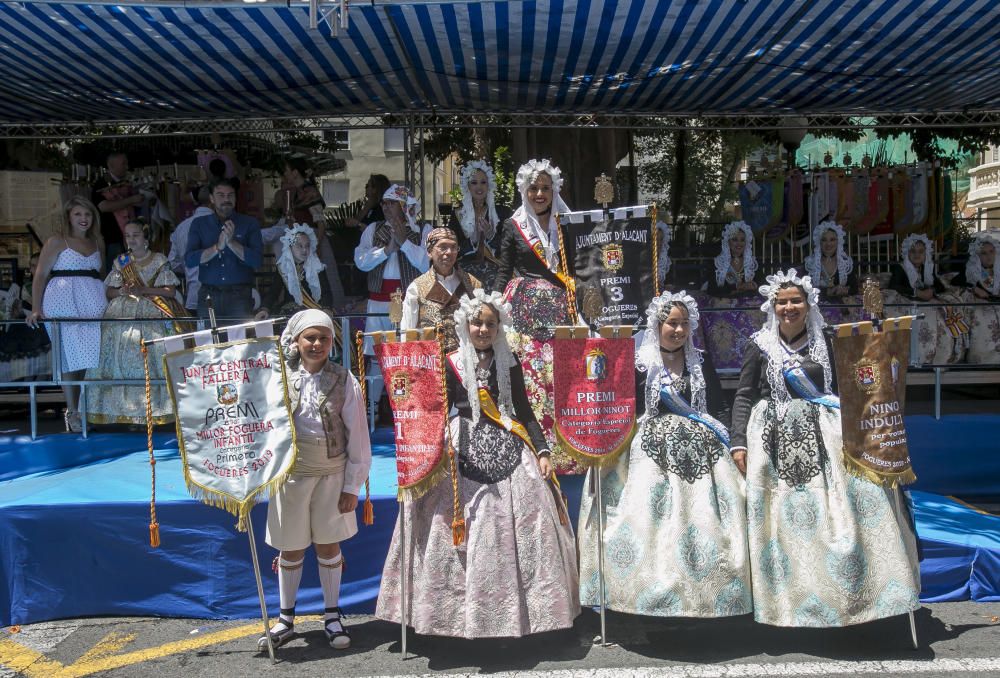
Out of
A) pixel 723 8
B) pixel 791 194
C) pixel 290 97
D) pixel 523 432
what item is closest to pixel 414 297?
pixel 523 432

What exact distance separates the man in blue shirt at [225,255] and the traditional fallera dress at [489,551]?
3.28m

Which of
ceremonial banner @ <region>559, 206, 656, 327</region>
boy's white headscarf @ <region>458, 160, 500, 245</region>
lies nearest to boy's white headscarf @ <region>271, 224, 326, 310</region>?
boy's white headscarf @ <region>458, 160, 500, 245</region>

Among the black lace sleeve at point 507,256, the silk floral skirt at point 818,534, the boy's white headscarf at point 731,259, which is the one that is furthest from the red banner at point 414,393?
the boy's white headscarf at point 731,259

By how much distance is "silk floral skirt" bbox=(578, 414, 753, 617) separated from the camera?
4613 millimetres

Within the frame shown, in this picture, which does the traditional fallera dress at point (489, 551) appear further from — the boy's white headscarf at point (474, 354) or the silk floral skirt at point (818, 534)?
the silk floral skirt at point (818, 534)

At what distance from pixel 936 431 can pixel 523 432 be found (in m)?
3.43

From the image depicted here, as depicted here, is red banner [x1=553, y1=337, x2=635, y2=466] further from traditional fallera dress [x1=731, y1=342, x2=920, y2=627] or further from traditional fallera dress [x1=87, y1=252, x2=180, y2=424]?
traditional fallera dress [x1=87, y1=252, x2=180, y2=424]

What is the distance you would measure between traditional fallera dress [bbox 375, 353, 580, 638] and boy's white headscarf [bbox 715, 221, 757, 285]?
485 centimetres

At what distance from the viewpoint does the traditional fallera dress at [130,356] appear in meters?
7.14

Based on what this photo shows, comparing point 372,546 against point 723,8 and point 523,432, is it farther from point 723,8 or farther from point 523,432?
point 723,8

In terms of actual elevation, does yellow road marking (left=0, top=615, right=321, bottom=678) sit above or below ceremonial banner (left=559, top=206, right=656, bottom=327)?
below

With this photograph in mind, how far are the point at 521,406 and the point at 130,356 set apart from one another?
3.63 metres

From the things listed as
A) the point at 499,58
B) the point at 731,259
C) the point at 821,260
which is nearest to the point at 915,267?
the point at 821,260

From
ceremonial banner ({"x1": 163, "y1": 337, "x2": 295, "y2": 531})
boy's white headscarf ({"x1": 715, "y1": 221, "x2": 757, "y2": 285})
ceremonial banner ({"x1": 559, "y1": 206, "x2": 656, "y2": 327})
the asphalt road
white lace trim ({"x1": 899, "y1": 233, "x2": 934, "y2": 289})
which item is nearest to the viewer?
the asphalt road
